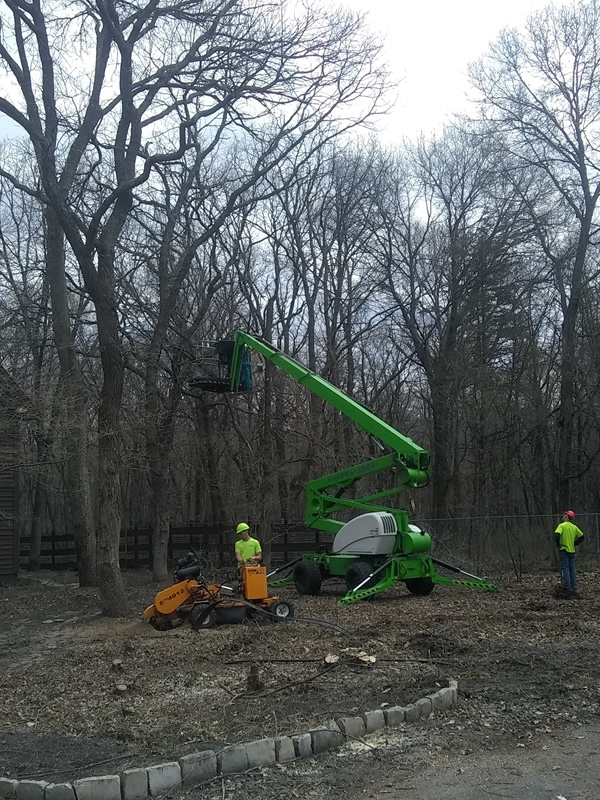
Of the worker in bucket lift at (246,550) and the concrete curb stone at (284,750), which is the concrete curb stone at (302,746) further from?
the worker in bucket lift at (246,550)

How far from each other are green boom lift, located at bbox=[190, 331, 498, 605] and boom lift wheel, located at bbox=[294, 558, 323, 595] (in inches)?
0.8

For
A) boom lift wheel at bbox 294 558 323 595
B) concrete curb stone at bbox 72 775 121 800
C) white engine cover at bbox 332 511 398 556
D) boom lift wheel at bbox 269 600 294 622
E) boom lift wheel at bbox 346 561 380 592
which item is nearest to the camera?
concrete curb stone at bbox 72 775 121 800

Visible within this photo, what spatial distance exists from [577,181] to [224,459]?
57.0 ft

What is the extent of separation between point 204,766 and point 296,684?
8.07ft

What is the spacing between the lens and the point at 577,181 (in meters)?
27.4

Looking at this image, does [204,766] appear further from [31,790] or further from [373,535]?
[373,535]

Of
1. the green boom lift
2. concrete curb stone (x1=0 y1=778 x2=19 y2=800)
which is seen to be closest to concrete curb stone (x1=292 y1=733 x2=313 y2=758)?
concrete curb stone (x1=0 y1=778 x2=19 y2=800)

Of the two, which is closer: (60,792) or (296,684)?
(60,792)

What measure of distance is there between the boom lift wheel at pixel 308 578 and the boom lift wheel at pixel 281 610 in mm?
3638

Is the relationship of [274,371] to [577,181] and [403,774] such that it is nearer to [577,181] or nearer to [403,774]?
[577,181]

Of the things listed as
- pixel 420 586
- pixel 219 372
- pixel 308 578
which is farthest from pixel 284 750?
pixel 219 372

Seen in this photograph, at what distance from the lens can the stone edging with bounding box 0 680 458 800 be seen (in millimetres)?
5586

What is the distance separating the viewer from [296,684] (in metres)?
8.27

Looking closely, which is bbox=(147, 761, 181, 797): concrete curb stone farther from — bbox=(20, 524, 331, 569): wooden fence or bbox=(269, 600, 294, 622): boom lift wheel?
bbox=(20, 524, 331, 569): wooden fence
